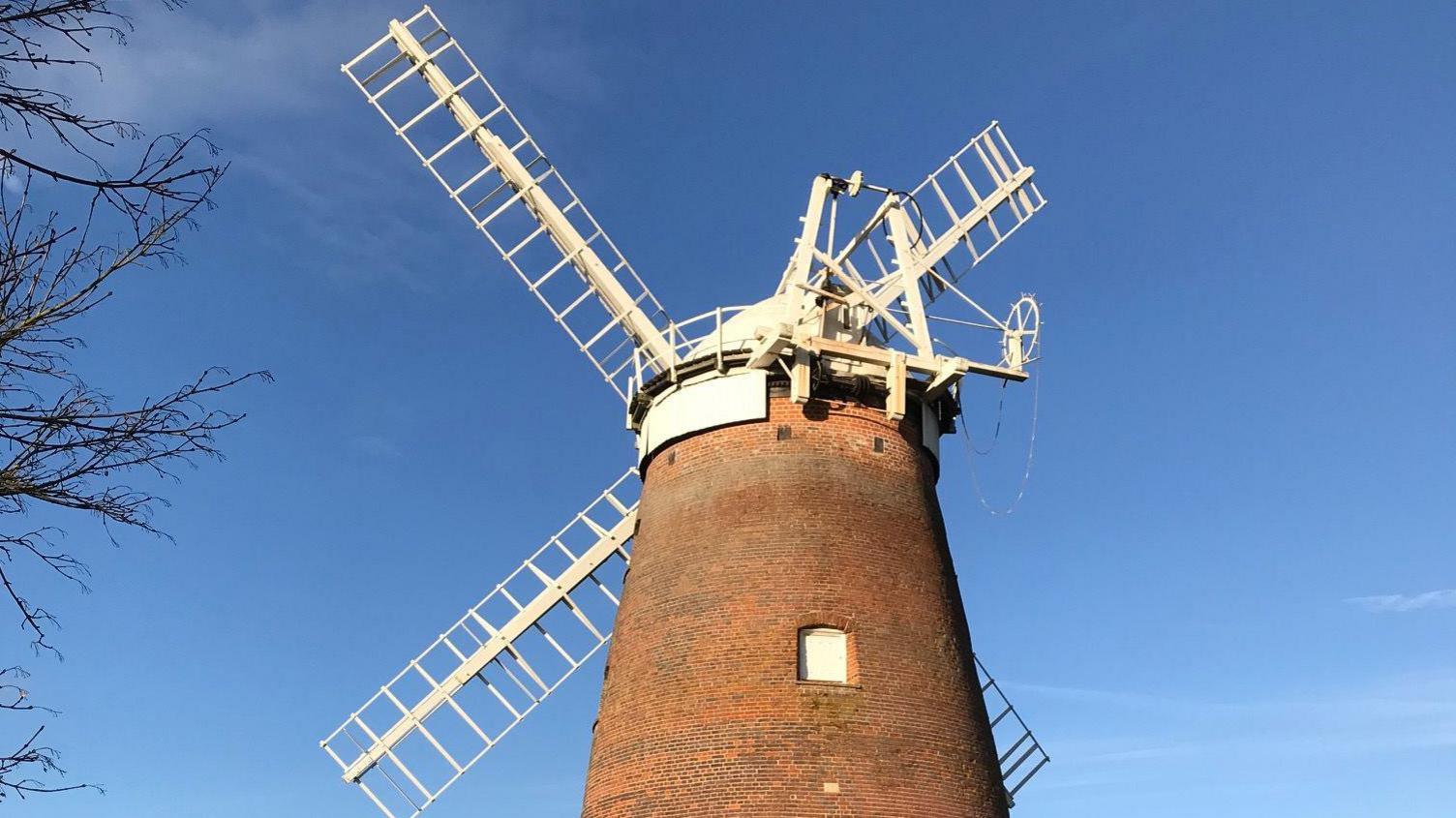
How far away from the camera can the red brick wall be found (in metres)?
13.9

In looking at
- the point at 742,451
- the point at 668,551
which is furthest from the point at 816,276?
the point at 668,551

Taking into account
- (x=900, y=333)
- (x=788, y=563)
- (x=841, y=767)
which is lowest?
(x=841, y=767)

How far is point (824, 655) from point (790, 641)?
0.44m

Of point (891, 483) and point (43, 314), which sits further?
point (891, 483)

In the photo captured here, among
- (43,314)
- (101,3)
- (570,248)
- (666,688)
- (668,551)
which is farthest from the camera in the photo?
(570,248)

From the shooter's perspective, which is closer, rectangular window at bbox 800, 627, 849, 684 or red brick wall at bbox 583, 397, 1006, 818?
red brick wall at bbox 583, 397, 1006, 818

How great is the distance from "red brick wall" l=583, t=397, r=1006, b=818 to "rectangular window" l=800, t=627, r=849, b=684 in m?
0.15

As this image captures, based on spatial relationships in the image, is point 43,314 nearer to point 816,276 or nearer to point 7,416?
point 7,416

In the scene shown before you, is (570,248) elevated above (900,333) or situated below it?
above

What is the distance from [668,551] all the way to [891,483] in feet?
9.55

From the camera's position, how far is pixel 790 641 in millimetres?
14492

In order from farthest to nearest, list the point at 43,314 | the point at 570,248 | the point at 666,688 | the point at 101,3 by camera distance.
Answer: the point at 570,248 < the point at 666,688 < the point at 43,314 < the point at 101,3

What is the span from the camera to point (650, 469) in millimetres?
17328

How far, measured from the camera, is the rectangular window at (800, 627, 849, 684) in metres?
14.5
